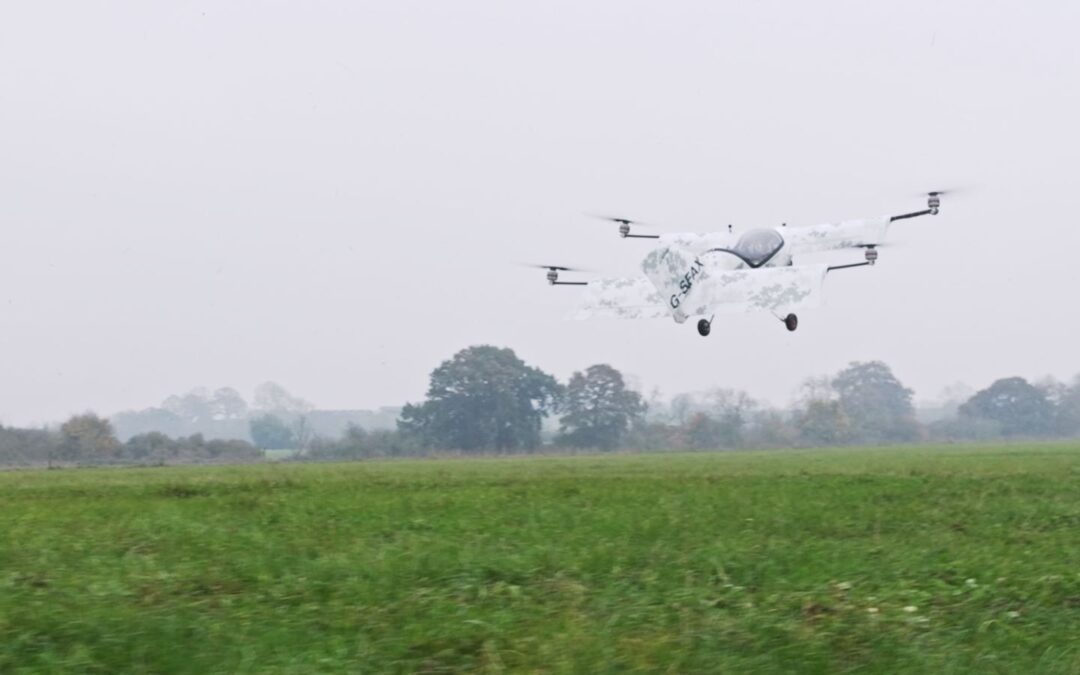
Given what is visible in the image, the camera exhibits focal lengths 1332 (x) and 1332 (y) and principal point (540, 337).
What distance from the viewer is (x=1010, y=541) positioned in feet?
54.0

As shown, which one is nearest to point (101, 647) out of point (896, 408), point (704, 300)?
point (704, 300)

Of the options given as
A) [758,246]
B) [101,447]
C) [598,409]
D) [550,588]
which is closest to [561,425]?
[598,409]

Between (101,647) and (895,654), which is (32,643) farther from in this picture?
(895,654)

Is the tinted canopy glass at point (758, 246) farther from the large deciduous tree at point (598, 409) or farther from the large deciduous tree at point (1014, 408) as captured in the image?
the large deciduous tree at point (1014, 408)

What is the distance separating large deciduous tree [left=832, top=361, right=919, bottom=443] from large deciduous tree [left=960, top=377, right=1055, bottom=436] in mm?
7649

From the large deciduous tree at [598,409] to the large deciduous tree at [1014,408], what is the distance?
45.8 m

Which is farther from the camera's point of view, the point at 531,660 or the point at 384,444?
the point at 384,444

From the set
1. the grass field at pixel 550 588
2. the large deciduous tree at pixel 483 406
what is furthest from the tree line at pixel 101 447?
the grass field at pixel 550 588

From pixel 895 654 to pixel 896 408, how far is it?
154364 millimetres

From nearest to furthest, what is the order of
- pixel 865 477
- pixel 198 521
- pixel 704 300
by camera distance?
pixel 198 521 → pixel 865 477 → pixel 704 300

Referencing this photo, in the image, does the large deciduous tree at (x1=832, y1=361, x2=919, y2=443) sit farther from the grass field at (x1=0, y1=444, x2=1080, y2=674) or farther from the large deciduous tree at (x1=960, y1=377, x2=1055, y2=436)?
the grass field at (x1=0, y1=444, x2=1080, y2=674)

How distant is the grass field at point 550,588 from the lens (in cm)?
914

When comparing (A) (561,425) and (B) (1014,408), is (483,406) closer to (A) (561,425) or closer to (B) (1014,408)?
(A) (561,425)

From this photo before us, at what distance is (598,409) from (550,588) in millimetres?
110006
